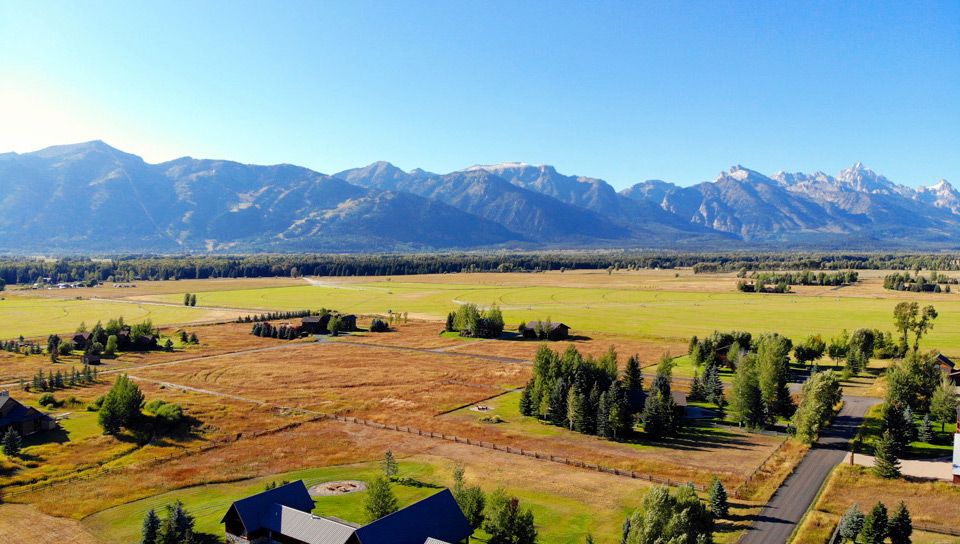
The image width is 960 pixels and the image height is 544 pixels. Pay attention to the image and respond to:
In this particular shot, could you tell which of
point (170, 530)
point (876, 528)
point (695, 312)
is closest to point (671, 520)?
point (876, 528)

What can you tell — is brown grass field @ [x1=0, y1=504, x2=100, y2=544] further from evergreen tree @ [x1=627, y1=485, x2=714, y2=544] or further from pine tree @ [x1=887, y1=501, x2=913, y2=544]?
pine tree @ [x1=887, y1=501, x2=913, y2=544]

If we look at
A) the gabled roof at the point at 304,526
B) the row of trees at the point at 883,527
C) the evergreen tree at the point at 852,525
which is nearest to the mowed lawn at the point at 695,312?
the row of trees at the point at 883,527

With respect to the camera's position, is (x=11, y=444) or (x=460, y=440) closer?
(x=11, y=444)

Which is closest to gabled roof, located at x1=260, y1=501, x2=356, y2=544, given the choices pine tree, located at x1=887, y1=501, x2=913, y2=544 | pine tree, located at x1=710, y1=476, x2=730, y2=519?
pine tree, located at x1=710, y1=476, x2=730, y2=519

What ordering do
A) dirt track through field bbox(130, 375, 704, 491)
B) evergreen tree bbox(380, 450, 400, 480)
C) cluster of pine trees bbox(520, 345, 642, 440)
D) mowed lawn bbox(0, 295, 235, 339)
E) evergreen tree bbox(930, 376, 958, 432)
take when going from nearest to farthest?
1. evergreen tree bbox(380, 450, 400, 480)
2. dirt track through field bbox(130, 375, 704, 491)
3. evergreen tree bbox(930, 376, 958, 432)
4. cluster of pine trees bbox(520, 345, 642, 440)
5. mowed lawn bbox(0, 295, 235, 339)

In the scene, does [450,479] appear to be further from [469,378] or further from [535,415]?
[469,378]

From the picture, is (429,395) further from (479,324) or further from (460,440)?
(479,324)

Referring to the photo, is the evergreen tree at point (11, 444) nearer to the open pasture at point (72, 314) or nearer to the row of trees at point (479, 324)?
the open pasture at point (72, 314)
